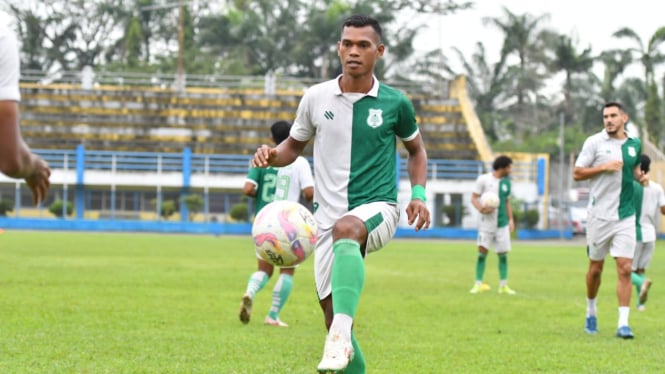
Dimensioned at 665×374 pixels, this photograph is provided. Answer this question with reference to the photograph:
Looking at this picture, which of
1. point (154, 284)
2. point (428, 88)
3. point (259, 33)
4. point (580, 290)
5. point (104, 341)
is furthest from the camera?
point (259, 33)

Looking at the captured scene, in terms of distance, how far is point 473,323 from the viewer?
12.4 m

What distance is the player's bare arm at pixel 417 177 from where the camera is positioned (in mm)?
6516

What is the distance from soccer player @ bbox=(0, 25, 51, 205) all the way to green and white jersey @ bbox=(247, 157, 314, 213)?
272 inches

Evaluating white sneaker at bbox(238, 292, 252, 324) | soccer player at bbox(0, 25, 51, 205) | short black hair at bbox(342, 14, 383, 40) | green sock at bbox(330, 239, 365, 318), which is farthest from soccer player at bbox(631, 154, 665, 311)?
soccer player at bbox(0, 25, 51, 205)

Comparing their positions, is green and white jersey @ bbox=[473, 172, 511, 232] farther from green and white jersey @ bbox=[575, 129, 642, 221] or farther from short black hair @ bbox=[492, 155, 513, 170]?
green and white jersey @ bbox=[575, 129, 642, 221]

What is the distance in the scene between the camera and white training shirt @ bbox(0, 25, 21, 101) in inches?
171

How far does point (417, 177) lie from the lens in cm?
687

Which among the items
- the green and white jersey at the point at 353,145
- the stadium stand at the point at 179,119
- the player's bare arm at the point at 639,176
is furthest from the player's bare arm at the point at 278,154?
the stadium stand at the point at 179,119

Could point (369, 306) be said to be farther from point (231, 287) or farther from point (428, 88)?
point (428, 88)

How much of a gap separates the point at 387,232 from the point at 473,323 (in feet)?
20.1

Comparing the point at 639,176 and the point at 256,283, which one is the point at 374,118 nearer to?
the point at 256,283

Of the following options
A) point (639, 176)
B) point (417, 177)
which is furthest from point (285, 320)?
point (417, 177)

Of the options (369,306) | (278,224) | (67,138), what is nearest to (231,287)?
(369,306)

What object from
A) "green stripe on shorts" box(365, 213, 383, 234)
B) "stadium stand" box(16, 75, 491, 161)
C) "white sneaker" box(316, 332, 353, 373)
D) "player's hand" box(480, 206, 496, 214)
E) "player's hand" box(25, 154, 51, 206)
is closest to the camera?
"player's hand" box(25, 154, 51, 206)
